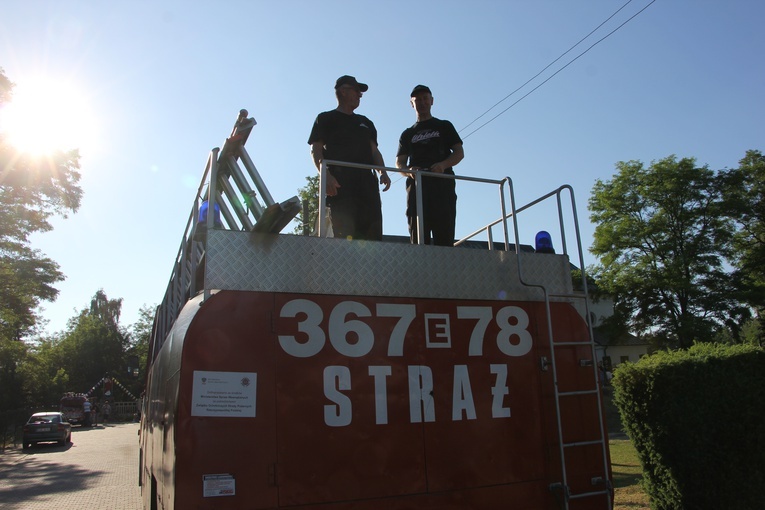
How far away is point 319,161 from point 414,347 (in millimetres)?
1950

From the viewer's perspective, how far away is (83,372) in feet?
206

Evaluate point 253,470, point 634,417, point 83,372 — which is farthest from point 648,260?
point 83,372

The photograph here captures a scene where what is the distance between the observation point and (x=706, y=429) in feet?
21.6

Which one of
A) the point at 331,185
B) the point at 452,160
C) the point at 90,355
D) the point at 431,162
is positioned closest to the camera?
the point at 331,185

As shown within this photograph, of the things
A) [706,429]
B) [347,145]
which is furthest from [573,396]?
[706,429]

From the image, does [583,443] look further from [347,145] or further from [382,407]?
[347,145]

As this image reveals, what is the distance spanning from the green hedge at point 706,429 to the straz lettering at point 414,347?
11.7 ft

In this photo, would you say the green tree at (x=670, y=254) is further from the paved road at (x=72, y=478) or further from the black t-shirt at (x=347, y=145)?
the black t-shirt at (x=347, y=145)

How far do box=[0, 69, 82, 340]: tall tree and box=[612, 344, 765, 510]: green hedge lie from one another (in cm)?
2367

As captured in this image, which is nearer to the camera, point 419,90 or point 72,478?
point 419,90

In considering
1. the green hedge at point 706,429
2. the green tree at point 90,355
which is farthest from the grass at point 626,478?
the green tree at point 90,355

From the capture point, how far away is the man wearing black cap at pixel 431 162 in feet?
17.6

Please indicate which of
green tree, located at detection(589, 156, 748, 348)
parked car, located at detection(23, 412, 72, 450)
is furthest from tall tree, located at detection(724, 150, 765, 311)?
parked car, located at detection(23, 412, 72, 450)

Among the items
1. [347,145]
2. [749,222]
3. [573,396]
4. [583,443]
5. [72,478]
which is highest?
[749,222]
